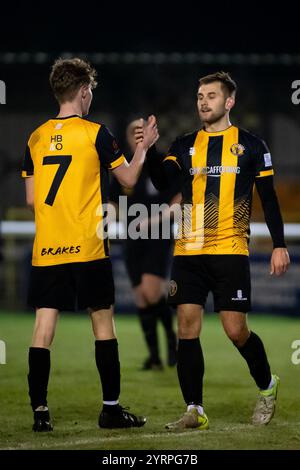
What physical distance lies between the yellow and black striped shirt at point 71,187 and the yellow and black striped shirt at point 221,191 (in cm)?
53

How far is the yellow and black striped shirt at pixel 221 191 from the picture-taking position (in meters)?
6.46

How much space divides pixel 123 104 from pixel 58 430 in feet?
39.5

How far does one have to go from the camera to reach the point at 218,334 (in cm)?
1253

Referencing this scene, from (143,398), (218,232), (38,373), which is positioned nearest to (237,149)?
(218,232)

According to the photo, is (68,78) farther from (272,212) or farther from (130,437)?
(130,437)

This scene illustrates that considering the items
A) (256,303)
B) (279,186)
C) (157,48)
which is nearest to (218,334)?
Result: (256,303)

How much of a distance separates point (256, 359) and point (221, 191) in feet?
3.51

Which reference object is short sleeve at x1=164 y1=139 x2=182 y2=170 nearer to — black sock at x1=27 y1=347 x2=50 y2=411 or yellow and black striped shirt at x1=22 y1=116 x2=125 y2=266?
yellow and black striped shirt at x1=22 y1=116 x2=125 y2=266

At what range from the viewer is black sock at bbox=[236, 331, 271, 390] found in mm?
6508

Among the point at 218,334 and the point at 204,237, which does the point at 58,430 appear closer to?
the point at 204,237

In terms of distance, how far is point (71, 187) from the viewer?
→ 6.24m

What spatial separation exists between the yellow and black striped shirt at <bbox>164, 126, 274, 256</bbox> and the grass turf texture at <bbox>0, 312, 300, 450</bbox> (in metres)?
1.14

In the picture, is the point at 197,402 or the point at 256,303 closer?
the point at 197,402

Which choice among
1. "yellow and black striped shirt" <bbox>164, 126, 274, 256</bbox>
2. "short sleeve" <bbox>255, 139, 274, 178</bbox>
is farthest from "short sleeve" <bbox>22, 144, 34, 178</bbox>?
"short sleeve" <bbox>255, 139, 274, 178</bbox>
